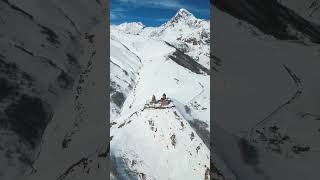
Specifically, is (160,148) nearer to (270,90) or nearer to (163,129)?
(163,129)

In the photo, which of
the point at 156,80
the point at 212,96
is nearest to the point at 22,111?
the point at 212,96

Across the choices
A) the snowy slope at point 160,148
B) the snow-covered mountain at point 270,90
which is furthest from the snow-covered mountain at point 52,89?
the snowy slope at point 160,148

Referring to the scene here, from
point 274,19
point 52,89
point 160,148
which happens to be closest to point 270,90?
point 274,19

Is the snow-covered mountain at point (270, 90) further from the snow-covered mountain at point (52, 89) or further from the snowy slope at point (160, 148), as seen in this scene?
the snowy slope at point (160, 148)

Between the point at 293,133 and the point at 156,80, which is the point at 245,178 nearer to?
Result: the point at 293,133

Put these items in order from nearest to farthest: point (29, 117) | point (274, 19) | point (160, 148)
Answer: point (29, 117), point (274, 19), point (160, 148)

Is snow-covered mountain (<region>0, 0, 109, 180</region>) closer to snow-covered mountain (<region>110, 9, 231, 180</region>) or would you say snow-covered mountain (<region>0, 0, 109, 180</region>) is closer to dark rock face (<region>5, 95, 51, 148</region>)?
dark rock face (<region>5, 95, 51, 148</region>)
